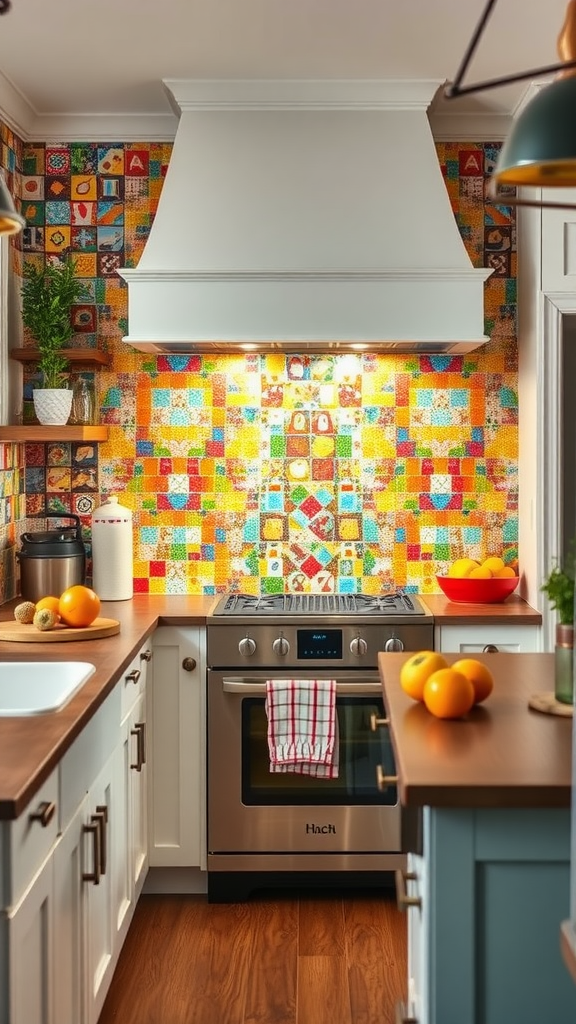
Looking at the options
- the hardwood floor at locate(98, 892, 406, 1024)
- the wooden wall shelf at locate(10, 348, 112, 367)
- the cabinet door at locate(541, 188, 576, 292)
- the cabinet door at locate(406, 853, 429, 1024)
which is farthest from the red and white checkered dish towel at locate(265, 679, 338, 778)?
the cabinet door at locate(541, 188, 576, 292)

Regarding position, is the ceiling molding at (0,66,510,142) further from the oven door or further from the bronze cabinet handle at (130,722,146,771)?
the bronze cabinet handle at (130,722,146,771)

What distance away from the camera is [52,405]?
3.95 metres

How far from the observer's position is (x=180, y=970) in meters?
3.15

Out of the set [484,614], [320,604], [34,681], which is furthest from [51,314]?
[484,614]

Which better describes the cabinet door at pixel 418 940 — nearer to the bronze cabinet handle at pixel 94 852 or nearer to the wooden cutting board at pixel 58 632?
the bronze cabinet handle at pixel 94 852

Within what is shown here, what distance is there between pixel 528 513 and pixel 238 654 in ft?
3.90

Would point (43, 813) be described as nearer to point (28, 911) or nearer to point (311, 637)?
point (28, 911)

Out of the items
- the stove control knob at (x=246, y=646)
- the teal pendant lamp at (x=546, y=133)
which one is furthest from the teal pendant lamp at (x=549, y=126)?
the stove control knob at (x=246, y=646)

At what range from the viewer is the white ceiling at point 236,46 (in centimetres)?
310

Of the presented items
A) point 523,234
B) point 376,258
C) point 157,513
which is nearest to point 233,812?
point 157,513

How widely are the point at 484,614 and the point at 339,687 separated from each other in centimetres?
54

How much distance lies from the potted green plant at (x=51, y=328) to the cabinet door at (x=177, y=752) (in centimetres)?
93

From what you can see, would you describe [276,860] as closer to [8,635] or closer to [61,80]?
[8,635]

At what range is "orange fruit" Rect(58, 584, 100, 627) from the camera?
3.25 metres
